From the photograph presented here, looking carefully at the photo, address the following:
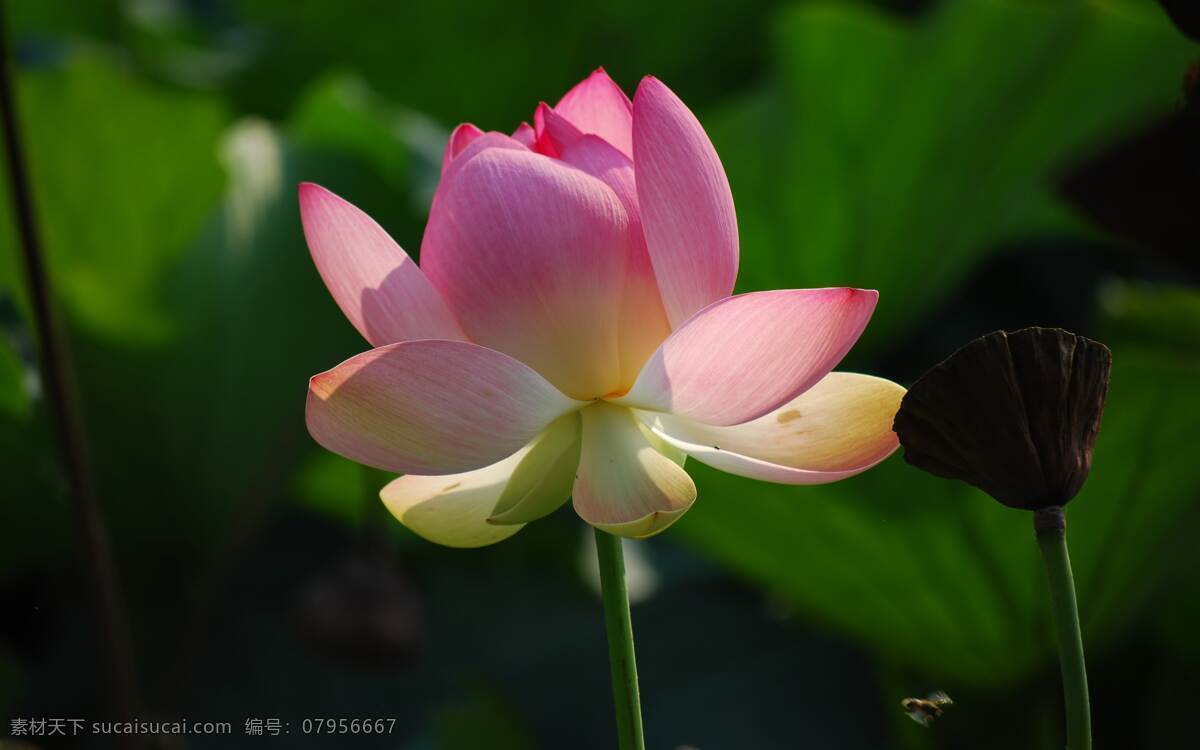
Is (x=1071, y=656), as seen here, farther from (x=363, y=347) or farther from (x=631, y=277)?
(x=363, y=347)

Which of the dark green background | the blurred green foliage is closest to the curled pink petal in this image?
the dark green background

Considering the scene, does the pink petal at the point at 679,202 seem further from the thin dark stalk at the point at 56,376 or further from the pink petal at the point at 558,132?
the thin dark stalk at the point at 56,376

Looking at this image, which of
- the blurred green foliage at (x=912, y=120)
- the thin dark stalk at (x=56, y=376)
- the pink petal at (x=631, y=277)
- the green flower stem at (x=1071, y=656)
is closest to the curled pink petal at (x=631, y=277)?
the pink petal at (x=631, y=277)

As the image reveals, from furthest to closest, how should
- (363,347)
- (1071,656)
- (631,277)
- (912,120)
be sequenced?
(363,347) < (912,120) < (631,277) < (1071,656)

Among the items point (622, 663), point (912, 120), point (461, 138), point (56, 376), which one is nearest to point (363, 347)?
point (912, 120)

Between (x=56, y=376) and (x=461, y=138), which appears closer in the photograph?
(x=461, y=138)

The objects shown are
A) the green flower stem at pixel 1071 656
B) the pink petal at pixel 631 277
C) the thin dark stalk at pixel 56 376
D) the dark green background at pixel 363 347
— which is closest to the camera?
the green flower stem at pixel 1071 656

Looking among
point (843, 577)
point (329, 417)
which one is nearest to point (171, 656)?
point (843, 577)

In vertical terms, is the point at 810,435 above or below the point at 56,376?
below
